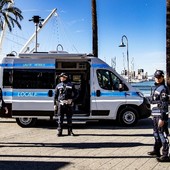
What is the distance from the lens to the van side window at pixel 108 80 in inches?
494

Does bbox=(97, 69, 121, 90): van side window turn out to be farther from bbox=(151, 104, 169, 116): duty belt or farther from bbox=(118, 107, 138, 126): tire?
bbox=(151, 104, 169, 116): duty belt

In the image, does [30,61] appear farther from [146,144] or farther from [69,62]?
[146,144]

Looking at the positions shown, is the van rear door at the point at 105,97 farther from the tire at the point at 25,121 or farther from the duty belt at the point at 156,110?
the duty belt at the point at 156,110

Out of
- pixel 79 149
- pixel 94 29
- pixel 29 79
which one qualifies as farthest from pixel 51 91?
pixel 94 29

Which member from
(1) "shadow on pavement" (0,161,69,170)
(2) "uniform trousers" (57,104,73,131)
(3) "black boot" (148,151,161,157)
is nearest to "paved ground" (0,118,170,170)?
(1) "shadow on pavement" (0,161,69,170)

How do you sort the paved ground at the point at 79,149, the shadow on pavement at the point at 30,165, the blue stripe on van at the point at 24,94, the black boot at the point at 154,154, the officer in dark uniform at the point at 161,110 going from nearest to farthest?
the shadow on pavement at the point at 30,165, the paved ground at the point at 79,149, the officer in dark uniform at the point at 161,110, the black boot at the point at 154,154, the blue stripe on van at the point at 24,94

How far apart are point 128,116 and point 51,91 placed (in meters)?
2.89

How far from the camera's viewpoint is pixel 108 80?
12.6m

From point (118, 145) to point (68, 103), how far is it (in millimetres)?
2232

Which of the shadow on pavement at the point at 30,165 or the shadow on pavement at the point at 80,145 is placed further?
the shadow on pavement at the point at 80,145

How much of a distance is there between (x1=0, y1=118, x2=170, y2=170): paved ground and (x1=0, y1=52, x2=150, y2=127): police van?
485 mm

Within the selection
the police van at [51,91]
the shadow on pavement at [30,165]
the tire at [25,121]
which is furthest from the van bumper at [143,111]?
the shadow on pavement at [30,165]

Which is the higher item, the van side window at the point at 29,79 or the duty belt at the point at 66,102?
the van side window at the point at 29,79

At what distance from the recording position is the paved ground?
6.89 metres
